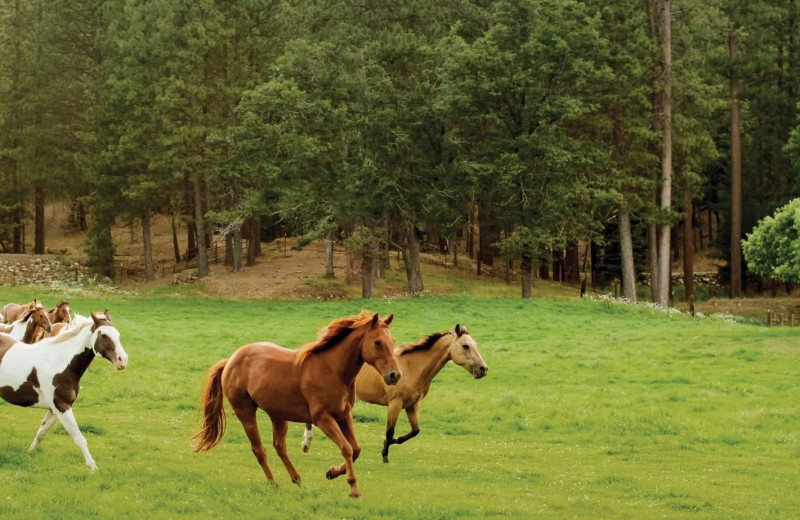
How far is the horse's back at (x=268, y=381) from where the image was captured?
13.4 meters

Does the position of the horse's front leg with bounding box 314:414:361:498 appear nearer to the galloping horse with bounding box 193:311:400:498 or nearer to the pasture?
the galloping horse with bounding box 193:311:400:498

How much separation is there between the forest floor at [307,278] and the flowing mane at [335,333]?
40327 mm

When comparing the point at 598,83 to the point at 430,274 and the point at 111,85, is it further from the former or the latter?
the point at 111,85

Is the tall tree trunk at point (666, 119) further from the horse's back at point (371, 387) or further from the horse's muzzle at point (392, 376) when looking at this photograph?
the horse's muzzle at point (392, 376)

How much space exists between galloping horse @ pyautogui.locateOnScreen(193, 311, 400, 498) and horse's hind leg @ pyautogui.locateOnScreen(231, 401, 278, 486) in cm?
1

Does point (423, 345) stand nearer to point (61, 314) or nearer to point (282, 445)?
point (282, 445)

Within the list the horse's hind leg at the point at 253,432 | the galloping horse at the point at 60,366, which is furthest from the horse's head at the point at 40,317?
the horse's hind leg at the point at 253,432

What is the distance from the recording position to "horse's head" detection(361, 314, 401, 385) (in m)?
12.7

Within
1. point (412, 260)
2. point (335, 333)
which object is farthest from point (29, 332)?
point (412, 260)

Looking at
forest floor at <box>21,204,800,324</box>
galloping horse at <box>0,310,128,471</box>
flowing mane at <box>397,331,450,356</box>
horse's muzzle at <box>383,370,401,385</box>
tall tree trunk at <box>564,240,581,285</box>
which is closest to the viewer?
horse's muzzle at <box>383,370,401,385</box>

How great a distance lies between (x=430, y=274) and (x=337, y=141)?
15575 millimetres

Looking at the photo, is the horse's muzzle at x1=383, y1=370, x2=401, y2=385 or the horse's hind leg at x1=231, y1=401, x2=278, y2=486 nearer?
the horse's muzzle at x1=383, y1=370, x2=401, y2=385

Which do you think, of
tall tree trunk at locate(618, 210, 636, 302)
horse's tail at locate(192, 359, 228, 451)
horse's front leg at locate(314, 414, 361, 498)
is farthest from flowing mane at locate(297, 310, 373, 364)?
tall tree trunk at locate(618, 210, 636, 302)

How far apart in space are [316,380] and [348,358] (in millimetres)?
533
